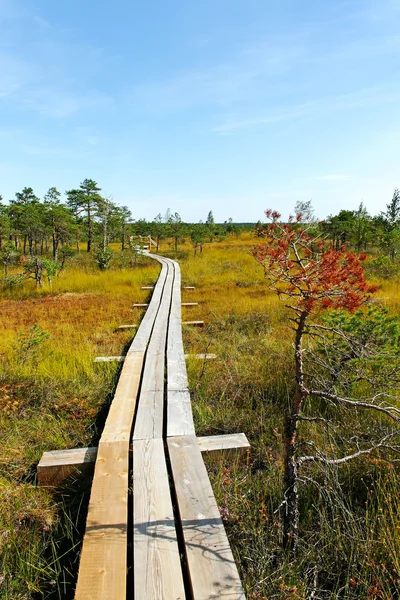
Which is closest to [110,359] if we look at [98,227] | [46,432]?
[46,432]

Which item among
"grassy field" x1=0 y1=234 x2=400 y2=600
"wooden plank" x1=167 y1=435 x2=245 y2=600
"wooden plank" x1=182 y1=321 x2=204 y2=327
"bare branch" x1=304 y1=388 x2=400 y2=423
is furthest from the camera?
"wooden plank" x1=182 y1=321 x2=204 y2=327

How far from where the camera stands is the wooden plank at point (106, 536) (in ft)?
5.34

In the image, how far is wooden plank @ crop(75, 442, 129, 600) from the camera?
1628 millimetres

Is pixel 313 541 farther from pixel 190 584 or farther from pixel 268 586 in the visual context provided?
pixel 190 584

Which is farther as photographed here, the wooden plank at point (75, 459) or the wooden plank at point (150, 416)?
the wooden plank at point (150, 416)

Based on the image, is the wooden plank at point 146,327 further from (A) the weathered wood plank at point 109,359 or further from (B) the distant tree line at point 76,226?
(B) the distant tree line at point 76,226

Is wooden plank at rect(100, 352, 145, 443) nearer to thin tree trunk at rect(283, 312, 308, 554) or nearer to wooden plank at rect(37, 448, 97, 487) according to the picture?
wooden plank at rect(37, 448, 97, 487)

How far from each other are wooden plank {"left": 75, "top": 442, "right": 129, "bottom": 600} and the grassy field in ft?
0.62

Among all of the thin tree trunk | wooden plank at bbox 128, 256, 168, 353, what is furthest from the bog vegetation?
wooden plank at bbox 128, 256, 168, 353

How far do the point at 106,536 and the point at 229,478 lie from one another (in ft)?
3.35

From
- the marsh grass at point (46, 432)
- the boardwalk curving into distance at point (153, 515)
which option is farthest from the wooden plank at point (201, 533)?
the marsh grass at point (46, 432)

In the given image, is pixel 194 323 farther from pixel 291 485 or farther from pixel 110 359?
pixel 291 485

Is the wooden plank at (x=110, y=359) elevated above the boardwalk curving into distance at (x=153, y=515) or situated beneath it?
elevated above

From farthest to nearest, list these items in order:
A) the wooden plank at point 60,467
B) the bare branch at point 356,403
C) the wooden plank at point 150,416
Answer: the wooden plank at point 150,416 < the wooden plank at point 60,467 < the bare branch at point 356,403
